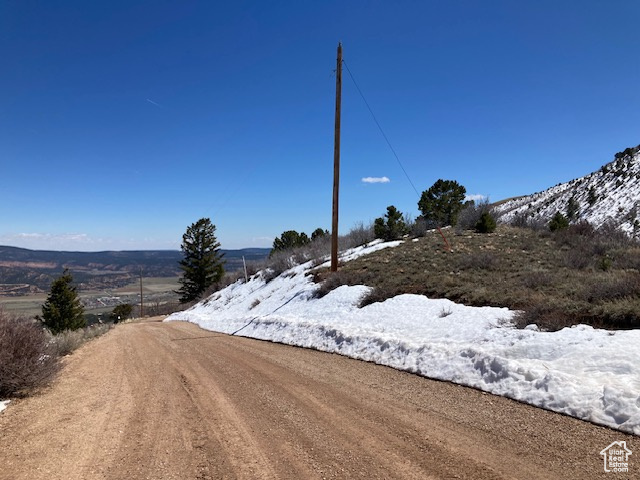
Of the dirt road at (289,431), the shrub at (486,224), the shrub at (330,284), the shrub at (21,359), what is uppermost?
the shrub at (486,224)

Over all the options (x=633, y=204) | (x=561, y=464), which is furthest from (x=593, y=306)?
(x=633, y=204)

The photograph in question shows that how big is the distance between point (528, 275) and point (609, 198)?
40690mm

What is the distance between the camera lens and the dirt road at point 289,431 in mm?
3961

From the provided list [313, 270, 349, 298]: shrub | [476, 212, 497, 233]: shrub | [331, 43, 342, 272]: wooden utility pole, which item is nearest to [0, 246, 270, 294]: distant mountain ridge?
[476, 212, 497, 233]: shrub

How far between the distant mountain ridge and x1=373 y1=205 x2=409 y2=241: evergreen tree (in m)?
86.7

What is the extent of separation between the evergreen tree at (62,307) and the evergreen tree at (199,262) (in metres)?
15.0

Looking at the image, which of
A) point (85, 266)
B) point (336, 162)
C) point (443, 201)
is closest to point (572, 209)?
point (443, 201)

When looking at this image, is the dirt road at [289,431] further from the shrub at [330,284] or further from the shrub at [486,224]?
the shrub at [486,224]

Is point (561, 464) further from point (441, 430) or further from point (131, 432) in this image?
point (131, 432)

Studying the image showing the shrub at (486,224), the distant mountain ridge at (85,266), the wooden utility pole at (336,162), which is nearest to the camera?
the wooden utility pole at (336,162)

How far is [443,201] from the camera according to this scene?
3600cm

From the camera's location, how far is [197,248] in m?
57.5

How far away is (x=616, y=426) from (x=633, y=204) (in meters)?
42.8

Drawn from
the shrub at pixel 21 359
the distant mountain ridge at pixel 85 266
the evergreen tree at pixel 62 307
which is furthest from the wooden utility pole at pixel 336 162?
the distant mountain ridge at pixel 85 266
